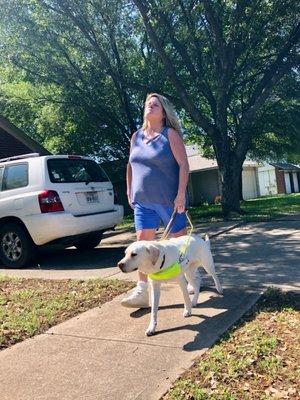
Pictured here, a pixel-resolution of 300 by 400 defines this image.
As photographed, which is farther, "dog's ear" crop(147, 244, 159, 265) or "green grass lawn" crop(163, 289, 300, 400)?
"dog's ear" crop(147, 244, 159, 265)

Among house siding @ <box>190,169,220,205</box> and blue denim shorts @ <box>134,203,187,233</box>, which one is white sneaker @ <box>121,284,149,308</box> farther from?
house siding @ <box>190,169,220,205</box>

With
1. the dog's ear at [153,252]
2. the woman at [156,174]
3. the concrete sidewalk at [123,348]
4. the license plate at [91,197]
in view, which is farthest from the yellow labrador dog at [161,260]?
the license plate at [91,197]

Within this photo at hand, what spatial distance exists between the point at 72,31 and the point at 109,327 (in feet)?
45.3

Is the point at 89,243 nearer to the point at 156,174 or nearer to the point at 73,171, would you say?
the point at 73,171

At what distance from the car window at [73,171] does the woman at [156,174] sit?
2.98 metres

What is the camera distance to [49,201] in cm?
723

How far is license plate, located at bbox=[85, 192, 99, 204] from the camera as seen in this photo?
7.71 meters

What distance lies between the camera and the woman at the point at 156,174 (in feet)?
15.0

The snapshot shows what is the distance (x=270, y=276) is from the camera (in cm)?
541

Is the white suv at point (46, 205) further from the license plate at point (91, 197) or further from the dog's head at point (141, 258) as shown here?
the dog's head at point (141, 258)

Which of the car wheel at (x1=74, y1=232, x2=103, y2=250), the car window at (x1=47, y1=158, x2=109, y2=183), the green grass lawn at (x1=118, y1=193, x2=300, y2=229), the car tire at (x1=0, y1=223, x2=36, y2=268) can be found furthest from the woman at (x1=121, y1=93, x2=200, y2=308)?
the green grass lawn at (x1=118, y1=193, x2=300, y2=229)

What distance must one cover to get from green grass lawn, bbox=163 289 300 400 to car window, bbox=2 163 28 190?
4.76m

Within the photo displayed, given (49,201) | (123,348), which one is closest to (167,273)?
(123,348)

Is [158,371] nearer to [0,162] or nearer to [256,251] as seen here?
[256,251]
